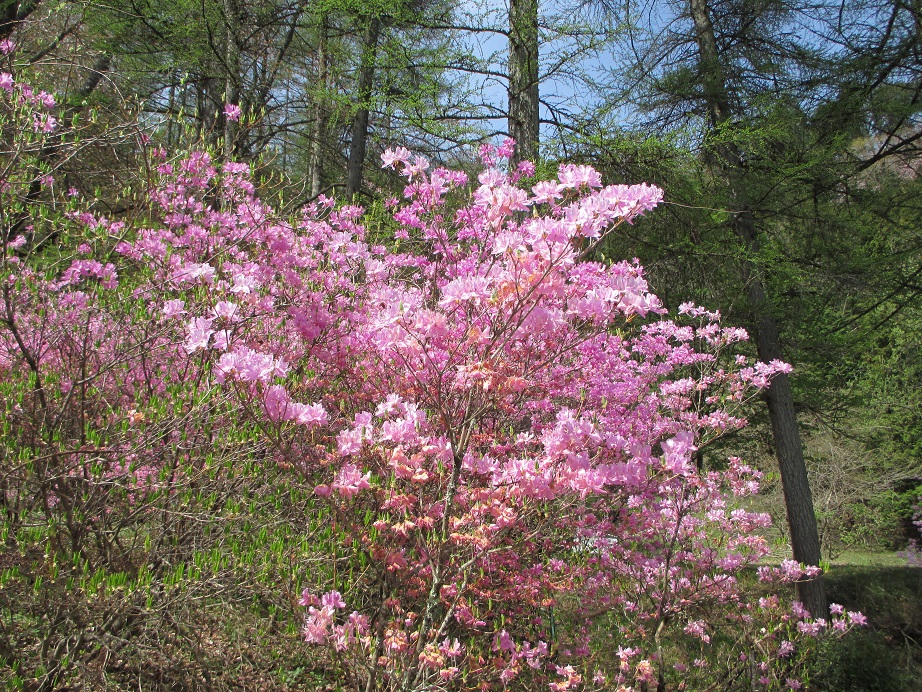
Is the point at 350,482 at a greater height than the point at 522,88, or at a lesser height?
lesser

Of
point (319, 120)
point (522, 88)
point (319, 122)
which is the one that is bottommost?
point (522, 88)

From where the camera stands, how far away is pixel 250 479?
2.92 meters

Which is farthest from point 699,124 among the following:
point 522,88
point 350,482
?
point 350,482

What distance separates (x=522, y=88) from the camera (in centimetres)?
701

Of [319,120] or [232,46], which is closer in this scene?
[232,46]

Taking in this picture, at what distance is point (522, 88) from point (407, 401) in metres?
5.37

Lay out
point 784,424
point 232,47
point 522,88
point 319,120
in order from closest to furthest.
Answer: point 522,88 < point 232,47 < point 784,424 < point 319,120

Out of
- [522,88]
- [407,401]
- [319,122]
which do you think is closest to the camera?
[407,401]

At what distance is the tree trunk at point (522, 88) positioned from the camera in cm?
696

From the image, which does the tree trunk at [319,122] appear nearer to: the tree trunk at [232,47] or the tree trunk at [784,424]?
the tree trunk at [232,47]

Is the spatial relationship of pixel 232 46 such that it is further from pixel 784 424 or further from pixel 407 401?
pixel 784 424

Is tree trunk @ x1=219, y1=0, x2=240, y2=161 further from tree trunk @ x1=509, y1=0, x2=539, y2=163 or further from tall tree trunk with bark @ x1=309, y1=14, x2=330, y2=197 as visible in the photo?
tree trunk @ x1=509, y1=0, x2=539, y2=163

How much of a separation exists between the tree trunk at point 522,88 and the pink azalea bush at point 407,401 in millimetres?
2860

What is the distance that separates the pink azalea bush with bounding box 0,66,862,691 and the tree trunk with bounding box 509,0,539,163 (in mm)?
2860
